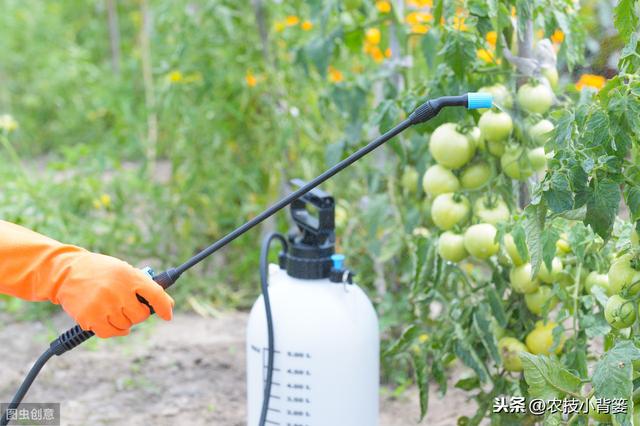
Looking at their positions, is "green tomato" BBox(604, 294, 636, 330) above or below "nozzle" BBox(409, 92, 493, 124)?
below

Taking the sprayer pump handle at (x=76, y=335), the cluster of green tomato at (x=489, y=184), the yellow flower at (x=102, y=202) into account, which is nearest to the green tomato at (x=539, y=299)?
the cluster of green tomato at (x=489, y=184)

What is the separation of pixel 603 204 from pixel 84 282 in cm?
81

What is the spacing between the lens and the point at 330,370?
1.64 m

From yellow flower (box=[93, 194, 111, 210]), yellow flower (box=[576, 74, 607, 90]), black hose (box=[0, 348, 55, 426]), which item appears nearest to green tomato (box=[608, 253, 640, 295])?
black hose (box=[0, 348, 55, 426])

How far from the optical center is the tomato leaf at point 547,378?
4.49 ft

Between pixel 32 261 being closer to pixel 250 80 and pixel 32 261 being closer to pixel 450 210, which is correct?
pixel 450 210

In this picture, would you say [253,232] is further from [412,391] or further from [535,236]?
[535,236]

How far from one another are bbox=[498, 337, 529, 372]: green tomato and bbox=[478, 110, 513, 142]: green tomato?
419mm

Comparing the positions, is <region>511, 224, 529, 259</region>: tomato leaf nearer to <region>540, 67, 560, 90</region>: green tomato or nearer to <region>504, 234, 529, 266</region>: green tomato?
<region>504, 234, 529, 266</region>: green tomato

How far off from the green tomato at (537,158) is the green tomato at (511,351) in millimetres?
363

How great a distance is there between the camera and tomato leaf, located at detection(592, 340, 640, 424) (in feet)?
4.00

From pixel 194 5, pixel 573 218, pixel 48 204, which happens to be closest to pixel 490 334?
pixel 573 218

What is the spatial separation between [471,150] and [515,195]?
17cm

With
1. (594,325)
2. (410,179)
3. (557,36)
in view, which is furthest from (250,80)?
(594,325)
